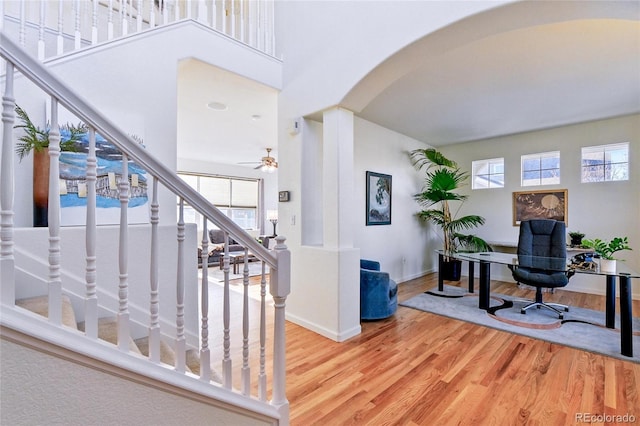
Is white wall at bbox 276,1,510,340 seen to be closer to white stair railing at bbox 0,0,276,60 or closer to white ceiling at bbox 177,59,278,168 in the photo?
white stair railing at bbox 0,0,276,60

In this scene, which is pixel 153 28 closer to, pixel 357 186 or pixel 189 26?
pixel 189 26

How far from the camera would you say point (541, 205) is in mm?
4863

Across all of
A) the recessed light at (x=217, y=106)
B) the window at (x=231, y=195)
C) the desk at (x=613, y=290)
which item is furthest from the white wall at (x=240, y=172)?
the desk at (x=613, y=290)

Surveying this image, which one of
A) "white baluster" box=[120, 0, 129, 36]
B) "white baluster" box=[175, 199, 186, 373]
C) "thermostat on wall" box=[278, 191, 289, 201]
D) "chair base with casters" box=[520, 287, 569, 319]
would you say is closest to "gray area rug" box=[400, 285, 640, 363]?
"chair base with casters" box=[520, 287, 569, 319]

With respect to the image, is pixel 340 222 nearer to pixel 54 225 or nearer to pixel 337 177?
pixel 337 177

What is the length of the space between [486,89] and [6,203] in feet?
13.4

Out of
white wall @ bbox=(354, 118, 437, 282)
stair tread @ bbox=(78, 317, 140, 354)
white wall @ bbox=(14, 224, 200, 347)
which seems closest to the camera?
stair tread @ bbox=(78, 317, 140, 354)

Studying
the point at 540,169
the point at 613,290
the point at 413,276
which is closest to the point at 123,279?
the point at 613,290

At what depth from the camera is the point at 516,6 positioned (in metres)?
1.82

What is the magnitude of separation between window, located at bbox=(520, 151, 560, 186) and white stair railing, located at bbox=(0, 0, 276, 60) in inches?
178

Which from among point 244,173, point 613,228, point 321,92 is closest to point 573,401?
point 321,92

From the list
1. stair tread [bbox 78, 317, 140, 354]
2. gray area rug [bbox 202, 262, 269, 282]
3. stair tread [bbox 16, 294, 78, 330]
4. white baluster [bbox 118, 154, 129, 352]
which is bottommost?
gray area rug [bbox 202, 262, 269, 282]

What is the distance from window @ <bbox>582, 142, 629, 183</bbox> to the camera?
13.9 ft

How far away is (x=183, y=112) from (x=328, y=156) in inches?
Answer: 92.2
